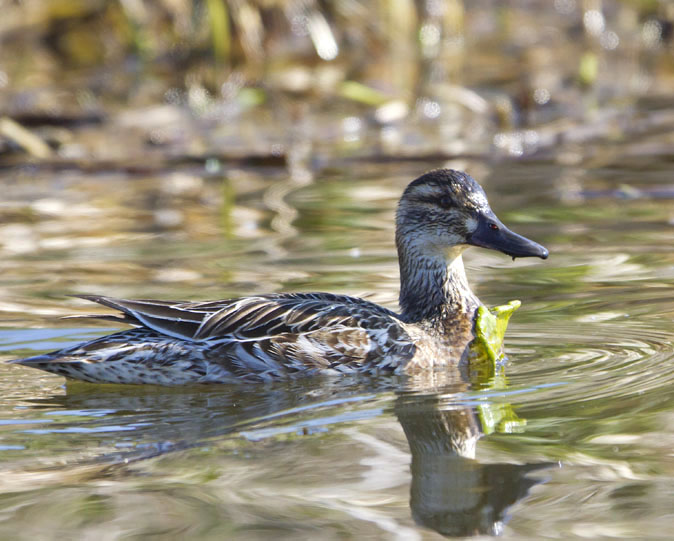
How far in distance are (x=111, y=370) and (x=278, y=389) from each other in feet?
2.86

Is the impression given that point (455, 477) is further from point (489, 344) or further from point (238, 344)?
point (238, 344)

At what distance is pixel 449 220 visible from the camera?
24.2ft

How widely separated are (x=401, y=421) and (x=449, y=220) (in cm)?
185

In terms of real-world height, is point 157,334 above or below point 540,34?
below

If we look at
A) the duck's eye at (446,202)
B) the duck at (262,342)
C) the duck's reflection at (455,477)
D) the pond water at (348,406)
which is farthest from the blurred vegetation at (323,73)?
the duck's reflection at (455,477)

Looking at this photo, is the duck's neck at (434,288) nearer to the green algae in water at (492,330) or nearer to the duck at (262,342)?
the duck at (262,342)

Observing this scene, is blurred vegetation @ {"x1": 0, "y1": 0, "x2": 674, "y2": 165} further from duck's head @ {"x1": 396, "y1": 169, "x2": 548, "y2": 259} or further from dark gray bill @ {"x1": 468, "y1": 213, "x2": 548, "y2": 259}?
dark gray bill @ {"x1": 468, "y1": 213, "x2": 548, "y2": 259}

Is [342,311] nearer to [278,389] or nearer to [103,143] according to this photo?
[278,389]

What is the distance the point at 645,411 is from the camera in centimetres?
571

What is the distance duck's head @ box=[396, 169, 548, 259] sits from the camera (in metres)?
7.22

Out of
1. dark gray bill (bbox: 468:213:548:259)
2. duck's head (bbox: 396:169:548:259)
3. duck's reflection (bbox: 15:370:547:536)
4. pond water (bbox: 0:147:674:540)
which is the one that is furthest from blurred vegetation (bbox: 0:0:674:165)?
duck's reflection (bbox: 15:370:547:536)

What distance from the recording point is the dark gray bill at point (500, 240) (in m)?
7.11

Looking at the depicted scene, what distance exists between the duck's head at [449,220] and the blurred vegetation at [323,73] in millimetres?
5431

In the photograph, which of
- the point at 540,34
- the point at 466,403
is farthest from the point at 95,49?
the point at 466,403
